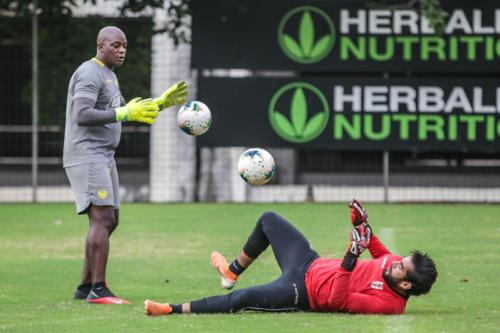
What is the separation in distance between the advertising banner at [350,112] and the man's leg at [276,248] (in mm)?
9963

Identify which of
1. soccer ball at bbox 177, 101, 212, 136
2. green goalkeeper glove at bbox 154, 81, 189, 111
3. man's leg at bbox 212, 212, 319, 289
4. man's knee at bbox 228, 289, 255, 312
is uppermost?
green goalkeeper glove at bbox 154, 81, 189, 111

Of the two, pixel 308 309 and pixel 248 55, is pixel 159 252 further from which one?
pixel 248 55

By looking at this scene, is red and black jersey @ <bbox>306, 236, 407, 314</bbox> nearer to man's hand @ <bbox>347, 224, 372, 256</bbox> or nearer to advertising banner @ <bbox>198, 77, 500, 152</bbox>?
man's hand @ <bbox>347, 224, 372, 256</bbox>

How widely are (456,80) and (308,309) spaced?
11206 millimetres

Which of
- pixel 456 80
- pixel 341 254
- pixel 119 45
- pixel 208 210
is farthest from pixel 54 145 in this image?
pixel 119 45

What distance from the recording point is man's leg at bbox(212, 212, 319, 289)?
948cm

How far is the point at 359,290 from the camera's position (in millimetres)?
9195

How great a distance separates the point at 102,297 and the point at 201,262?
3.10m

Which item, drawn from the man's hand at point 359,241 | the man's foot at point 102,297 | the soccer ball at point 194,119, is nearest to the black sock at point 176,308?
the man's foot at point 102,297

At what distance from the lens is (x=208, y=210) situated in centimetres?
1931

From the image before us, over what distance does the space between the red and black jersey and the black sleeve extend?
2.13 metres

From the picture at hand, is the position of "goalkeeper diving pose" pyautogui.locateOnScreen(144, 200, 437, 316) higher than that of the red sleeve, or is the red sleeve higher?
the red sleeve

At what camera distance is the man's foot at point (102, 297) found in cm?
1000

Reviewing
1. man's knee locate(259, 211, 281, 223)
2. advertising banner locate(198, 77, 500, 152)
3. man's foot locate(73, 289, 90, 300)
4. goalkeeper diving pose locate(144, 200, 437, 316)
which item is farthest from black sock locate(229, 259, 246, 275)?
advertising banner locate(198, 77, 500, 152)
